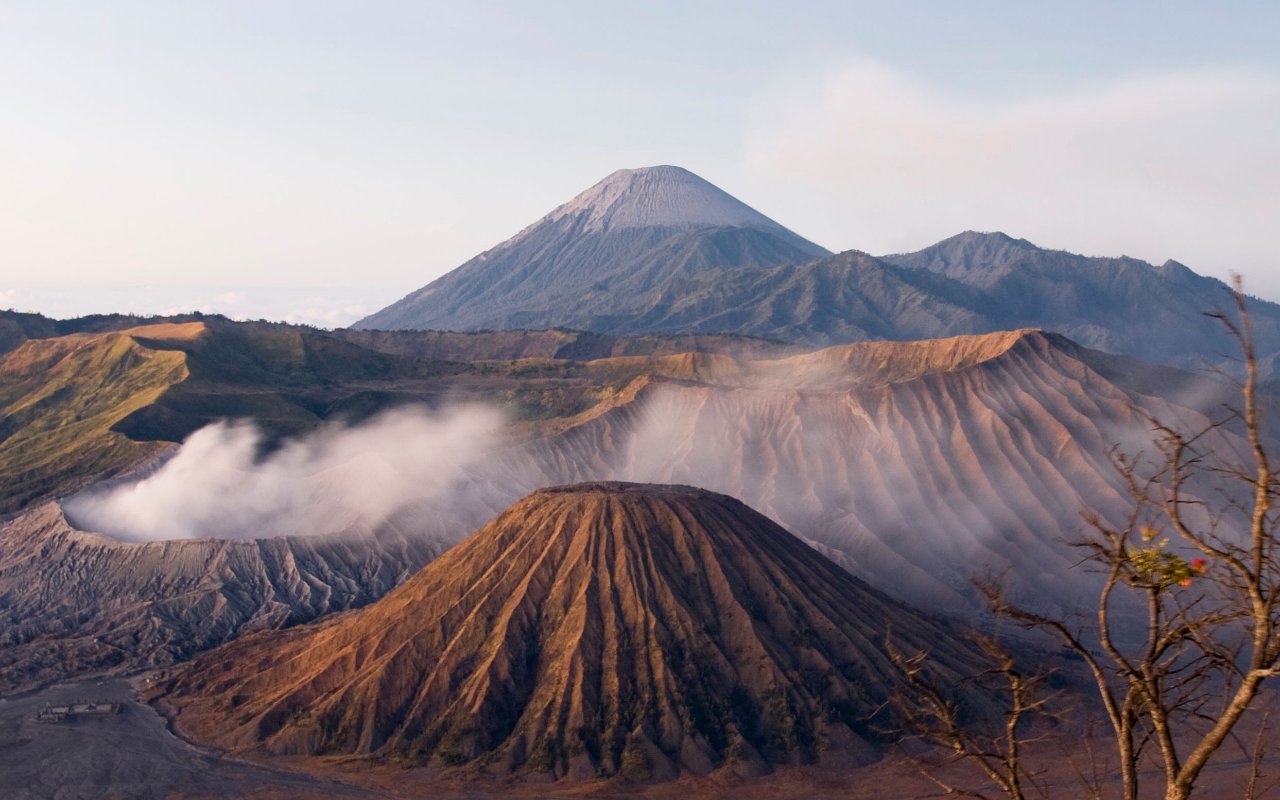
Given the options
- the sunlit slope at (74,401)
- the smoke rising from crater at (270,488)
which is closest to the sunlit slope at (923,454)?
the smoke rising from crater at (270,488)

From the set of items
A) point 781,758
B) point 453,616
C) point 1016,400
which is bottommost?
point 781,758

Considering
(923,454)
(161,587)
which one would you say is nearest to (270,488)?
(161,587)

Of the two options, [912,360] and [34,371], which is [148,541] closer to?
[34,371]

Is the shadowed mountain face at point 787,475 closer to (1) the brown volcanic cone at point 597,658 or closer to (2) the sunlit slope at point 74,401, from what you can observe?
(2) the sunlit slope at point 74,401

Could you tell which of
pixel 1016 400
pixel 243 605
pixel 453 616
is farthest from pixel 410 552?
pixel 1016 400

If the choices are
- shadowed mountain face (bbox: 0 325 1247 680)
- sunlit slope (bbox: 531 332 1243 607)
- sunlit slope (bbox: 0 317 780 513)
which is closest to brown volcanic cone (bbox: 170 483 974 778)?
shadowed mountain face (bbox: 0 325 1247 680)

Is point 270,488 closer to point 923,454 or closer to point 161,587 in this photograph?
point 161,587
